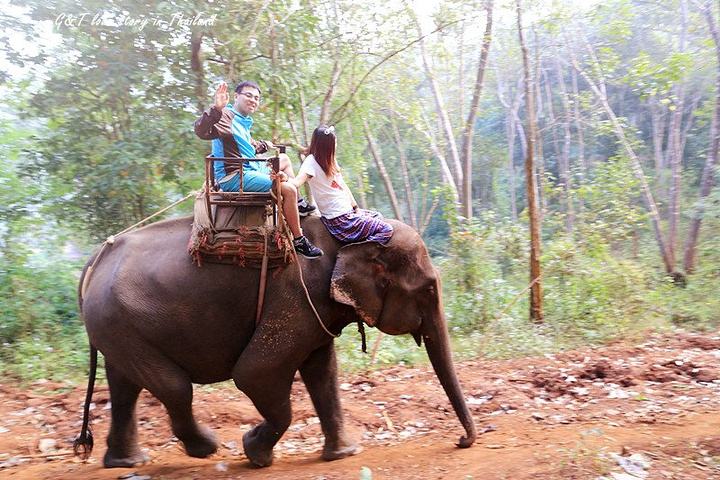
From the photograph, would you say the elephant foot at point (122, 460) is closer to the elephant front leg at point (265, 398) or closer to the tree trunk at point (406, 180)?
the elephant front leg at point (265, 398)

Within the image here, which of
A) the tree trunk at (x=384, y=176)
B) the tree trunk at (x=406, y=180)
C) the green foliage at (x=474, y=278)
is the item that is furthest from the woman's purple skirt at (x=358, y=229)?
the tree trunk at (x=406, y=180)

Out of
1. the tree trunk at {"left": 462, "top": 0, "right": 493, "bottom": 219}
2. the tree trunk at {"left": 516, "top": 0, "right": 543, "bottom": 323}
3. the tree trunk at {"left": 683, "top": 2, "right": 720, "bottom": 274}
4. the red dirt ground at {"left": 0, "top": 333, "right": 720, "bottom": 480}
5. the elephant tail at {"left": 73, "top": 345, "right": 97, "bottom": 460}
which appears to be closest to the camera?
the red dirt ground at {"left": 0, "top": 333, "right": 720, "bottom": 480}

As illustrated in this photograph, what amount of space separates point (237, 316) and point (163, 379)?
26.0 inches

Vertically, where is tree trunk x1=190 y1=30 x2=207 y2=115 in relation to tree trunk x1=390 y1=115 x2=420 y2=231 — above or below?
above

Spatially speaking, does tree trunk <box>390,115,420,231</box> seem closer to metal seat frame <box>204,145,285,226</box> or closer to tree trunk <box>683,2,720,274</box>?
tree trunk <box>683,2,720,274</box>

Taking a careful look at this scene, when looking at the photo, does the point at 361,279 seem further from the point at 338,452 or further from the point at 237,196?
the point at 338,452

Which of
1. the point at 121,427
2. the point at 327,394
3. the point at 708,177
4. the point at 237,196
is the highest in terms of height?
the point at 237,196

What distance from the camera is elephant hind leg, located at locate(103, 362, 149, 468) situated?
15.8 feet

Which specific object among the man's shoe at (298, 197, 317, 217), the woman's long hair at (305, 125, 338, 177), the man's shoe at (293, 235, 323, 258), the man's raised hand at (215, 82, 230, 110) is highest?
the man's raised hand at (215, 82, 230, 110)

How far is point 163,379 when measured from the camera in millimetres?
4395

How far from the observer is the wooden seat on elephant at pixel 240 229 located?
4402mm

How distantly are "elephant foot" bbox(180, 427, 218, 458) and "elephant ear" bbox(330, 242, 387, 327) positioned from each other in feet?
4.72

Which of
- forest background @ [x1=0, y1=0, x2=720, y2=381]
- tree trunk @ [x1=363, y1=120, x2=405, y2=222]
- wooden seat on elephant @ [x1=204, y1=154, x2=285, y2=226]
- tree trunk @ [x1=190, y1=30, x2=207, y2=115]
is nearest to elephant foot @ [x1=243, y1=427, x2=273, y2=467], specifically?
wooden seat on elephant @ [x1=204, y1=154, x2=285, y2=226]

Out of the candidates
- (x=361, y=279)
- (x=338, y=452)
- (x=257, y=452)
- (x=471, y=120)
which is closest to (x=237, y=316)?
(x=361, y=279)
